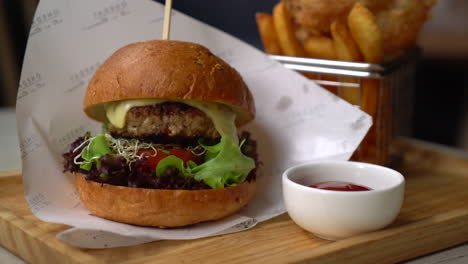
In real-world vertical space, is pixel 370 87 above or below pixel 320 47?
below

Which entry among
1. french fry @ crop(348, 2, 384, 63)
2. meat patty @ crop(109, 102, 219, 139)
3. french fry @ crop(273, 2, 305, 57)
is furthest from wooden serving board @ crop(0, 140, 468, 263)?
french fry @ crop(273, 2, 305, 57)

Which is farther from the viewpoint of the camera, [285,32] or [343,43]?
[285,32]

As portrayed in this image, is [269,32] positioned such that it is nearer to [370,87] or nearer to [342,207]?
[370,87]

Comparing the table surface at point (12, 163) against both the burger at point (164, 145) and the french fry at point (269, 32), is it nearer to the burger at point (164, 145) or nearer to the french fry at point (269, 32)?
the burger at point (164, 145)

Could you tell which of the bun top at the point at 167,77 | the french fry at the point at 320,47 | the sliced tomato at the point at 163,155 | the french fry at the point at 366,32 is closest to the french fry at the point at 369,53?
the french fry at the point at 366,32

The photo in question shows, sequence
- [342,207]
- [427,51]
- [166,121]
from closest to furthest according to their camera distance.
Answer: [342,207]
[166,121]
[427,51]

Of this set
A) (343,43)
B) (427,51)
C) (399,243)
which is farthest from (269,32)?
(427,51)

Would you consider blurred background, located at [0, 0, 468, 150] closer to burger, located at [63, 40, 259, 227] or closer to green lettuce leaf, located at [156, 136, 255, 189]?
burger, located at [63, 40, 259, 227]
